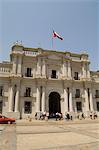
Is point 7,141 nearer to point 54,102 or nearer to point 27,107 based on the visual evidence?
point 27,107

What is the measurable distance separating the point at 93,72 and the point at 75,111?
10559 mm

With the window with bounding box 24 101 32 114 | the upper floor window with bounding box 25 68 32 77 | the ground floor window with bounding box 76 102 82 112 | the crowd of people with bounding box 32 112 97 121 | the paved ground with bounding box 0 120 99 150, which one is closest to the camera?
the paved ground with bounding box 0 120 99 150

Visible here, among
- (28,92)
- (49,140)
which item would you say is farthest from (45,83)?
(49,140)

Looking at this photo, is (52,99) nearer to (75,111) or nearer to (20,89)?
(75,111)

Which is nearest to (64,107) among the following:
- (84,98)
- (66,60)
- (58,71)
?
(84,98)

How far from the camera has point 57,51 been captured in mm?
34062

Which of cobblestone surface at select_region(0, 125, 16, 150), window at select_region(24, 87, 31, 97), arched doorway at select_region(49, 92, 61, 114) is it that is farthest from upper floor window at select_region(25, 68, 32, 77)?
cobblestone surface at select_region(0, 125, 16, 150)

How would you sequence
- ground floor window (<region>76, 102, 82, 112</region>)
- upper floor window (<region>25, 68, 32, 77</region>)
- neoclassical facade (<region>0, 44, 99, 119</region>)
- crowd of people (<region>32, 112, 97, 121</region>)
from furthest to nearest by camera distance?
ground floor window (<region>76, 102, 82, 112</region>) → upper floor window (<region>25, 68, 32, 77</region>) → neoclassical facade (<region>0, 44, 99, 119</region>) → crowd of people (<region>32, 112, 97, 121</region>)

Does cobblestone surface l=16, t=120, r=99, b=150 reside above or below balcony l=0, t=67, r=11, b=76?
below

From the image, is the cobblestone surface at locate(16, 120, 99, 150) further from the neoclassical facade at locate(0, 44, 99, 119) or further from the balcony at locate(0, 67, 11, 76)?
the balcony at locate(0, 67, 11, 76)

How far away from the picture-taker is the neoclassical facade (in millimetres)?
29125

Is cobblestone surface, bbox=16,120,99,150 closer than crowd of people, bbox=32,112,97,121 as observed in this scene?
Yes

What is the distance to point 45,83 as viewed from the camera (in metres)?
31.1

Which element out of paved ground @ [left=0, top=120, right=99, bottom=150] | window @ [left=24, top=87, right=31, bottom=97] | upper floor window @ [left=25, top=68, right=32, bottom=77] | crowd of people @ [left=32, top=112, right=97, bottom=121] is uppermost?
upper floor window @ [left=25, top=68, right=32, bottom=77]
